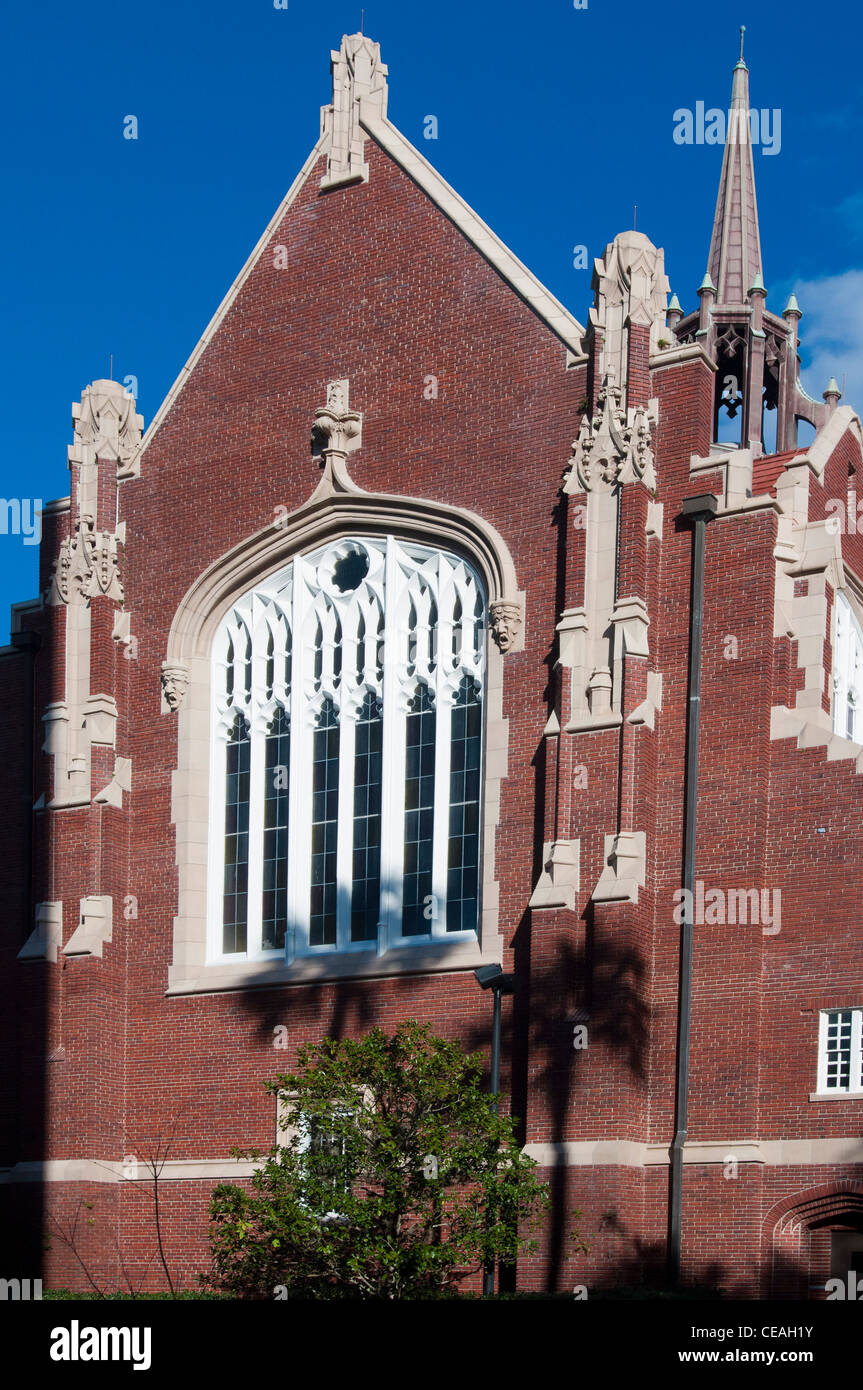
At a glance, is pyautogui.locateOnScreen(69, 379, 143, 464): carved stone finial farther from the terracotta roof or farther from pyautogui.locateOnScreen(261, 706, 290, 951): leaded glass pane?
the terracotta roof

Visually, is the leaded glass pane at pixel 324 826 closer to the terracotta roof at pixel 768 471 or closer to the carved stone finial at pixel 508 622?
the carved stone finial at pixel 508 622

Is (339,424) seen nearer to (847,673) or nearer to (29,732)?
(29,732)

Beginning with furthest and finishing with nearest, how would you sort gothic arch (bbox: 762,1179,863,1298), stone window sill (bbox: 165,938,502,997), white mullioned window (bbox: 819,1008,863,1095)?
stone window sill (bbox: 165,938,502,997), white mullioned window (bbox: 819,1008,863,1095), gothic arch (bbox: 762,1179,863,1298)

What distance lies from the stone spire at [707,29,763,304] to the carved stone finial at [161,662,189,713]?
12.0 metres

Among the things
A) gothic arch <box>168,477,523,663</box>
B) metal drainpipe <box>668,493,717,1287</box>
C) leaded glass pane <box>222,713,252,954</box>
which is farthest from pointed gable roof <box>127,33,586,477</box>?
metal drainpipe <box>668,493,717,1287</box>

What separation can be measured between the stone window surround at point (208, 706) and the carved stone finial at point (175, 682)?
0.08 meters

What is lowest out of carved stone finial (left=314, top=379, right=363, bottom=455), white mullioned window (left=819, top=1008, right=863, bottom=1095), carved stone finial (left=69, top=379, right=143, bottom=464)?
white mullioned window (left=819, top=1008, right=863, bottom=1095)

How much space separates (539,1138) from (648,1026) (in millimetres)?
1791

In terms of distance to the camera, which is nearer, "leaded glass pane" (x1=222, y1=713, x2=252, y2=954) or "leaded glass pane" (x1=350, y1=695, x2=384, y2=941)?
"leaded glass pane" (x1=350, y1=695, x2=384, y2=941)

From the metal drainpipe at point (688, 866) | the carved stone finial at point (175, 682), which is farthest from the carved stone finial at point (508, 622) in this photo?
the carved stone finial at point (175, 682)

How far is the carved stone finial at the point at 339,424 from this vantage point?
2856cm

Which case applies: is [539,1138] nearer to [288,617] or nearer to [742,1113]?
[742,1113]

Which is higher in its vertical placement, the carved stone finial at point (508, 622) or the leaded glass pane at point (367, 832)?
the carved stone finial at point (508, 622)

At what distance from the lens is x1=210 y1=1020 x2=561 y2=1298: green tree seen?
69.9 feet
